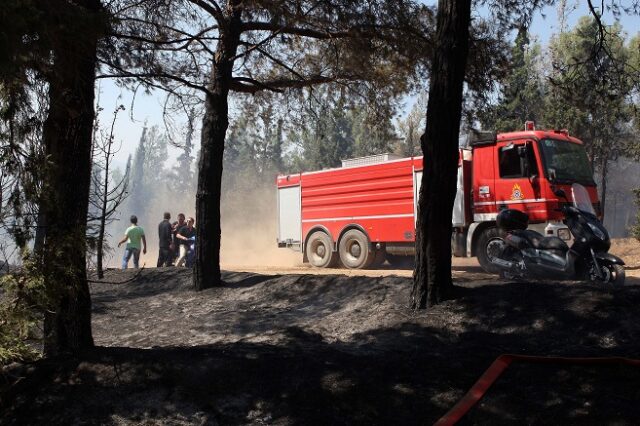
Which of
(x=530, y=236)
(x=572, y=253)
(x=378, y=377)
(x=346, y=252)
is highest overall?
(x=530, y=236)

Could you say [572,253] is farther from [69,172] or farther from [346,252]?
[346,252]

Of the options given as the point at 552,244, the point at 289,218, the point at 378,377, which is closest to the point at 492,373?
the point at 378,377

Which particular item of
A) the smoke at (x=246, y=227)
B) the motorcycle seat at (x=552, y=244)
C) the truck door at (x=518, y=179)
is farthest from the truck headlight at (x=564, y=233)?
the smoke at (x=246, y=227)

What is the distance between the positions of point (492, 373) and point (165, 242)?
13055 mm

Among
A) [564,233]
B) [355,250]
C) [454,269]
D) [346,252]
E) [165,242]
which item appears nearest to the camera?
[564,233]

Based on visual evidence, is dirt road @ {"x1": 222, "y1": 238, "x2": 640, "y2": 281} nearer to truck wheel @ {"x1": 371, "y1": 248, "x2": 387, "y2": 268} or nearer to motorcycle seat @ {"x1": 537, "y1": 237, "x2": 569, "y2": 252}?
truck wheel @ {"x1": 371, "y1": 248, "x2": 387, "y2": 268}

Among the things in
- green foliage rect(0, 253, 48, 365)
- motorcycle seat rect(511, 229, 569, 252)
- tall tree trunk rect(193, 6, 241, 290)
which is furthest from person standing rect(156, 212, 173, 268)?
green foliage rect(0, 253, 48, 365)

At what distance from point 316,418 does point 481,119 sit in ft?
21.7

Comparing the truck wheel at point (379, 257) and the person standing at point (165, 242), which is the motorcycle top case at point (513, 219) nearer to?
the truck wheel at point (379, 257)

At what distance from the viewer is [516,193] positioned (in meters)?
11.3

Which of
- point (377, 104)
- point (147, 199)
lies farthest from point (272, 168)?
point (377, 104)

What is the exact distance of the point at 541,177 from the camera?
36.2ft

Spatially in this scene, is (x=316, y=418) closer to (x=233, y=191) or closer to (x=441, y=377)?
(x=441, y=377)

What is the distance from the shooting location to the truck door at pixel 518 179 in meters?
11.0
